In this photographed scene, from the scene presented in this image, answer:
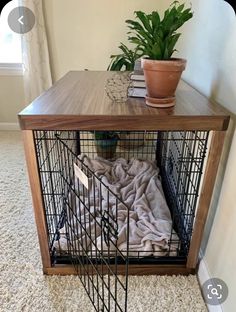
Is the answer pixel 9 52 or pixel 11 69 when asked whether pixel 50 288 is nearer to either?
pixel 11 69

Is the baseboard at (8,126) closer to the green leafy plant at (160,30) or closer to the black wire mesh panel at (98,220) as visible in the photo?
the black wire mesh panel at (98,220)

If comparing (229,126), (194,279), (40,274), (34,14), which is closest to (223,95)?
(229,126)

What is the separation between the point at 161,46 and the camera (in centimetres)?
96

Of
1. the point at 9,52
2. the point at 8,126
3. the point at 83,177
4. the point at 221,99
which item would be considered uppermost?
the point at 221,99

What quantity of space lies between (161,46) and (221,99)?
1.16 ft

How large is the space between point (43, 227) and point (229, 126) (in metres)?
0.86

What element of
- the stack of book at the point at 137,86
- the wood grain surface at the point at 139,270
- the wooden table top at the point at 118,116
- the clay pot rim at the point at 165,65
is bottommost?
the wood grain surface at the point at 139,270

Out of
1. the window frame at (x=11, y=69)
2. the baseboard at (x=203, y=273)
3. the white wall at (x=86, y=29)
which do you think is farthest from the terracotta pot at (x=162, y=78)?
the window frame at (x=11, y=69)

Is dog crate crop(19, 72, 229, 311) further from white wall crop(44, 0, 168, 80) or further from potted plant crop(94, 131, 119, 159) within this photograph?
white wall crop(44, 0, 168, 80)

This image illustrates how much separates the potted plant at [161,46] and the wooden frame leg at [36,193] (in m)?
0.49

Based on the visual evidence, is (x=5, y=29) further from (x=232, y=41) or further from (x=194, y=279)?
(x=194, y=279)

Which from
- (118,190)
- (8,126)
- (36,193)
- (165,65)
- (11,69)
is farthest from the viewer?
(8,126)

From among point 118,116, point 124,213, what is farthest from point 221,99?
point 124,213

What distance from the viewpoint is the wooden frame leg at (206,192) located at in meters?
0.99
